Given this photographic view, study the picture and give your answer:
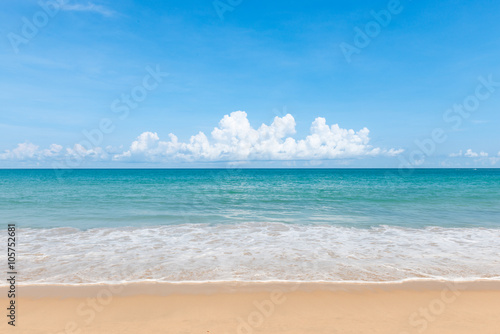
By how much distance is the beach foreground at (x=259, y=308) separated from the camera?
5883 millimetres

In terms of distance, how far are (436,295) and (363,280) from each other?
169 cm

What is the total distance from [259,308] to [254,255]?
4.01 m

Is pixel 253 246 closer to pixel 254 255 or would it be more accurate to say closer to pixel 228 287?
pixel 254 255

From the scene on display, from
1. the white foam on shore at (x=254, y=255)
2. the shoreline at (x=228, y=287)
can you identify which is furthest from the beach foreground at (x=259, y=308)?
the white foam on shore at (x=254, y=255)

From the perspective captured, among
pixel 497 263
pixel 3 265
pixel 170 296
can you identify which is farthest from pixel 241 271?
pixel 497 263

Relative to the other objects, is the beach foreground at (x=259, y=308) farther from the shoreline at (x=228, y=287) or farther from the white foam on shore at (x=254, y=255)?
the white foam on shore at (x=254, y=255)

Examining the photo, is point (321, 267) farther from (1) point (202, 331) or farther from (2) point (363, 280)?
(1) point (202, 331)

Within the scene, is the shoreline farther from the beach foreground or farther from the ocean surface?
the ocean surface

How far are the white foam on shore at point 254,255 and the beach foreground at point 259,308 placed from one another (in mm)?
638

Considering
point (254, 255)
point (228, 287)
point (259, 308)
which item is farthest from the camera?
point (254, 255)

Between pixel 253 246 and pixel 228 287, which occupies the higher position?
pixel 228 287

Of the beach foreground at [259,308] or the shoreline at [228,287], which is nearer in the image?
the beach foreground at [259,308]

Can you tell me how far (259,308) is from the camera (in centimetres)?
666

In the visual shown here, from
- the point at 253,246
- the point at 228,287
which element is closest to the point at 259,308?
the point at 228,287
